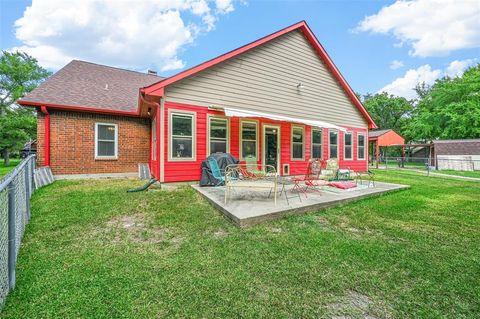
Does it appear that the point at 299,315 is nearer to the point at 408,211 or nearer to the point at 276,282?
the point at 276,282

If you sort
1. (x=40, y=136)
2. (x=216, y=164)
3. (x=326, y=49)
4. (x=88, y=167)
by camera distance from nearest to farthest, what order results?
(x=216, y=164)
(x=40, y=136)
(x=88, y=167)
(x=326, y=49)

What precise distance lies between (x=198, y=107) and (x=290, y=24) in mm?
5796

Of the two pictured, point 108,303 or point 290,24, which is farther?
point 290,24

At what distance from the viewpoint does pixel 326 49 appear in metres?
10.8

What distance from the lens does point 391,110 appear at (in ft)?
132

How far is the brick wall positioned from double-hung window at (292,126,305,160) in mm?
6952

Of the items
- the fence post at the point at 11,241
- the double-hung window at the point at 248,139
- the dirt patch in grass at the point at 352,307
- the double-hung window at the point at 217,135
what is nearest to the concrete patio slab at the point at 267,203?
the double-hung window at the point at 217,135

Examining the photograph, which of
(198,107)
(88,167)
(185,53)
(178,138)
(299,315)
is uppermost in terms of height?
(185,53)

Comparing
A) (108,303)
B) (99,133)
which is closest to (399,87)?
(99,133)

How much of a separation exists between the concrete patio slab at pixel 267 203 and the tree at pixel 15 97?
2082 cm

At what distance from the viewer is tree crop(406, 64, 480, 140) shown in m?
23.3

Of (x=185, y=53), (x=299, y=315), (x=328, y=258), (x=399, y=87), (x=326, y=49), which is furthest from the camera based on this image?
(x=399, y=87)

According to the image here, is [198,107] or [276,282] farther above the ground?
[198,107]

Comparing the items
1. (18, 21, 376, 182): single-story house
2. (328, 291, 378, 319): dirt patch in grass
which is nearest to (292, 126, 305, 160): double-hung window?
(18, 21, 376, 182): single-story house
